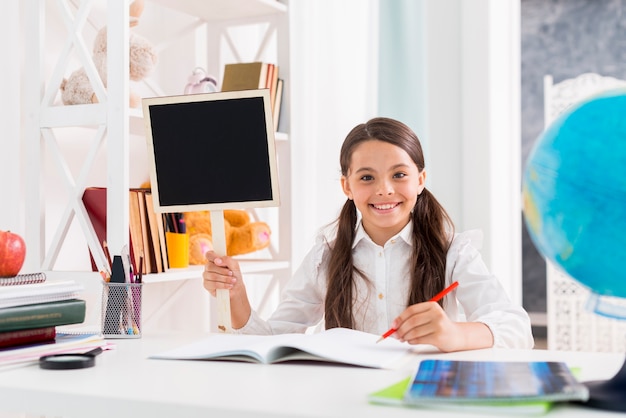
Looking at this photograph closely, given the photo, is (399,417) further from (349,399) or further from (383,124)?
(383,124)

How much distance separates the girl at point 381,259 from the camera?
5.54 feet

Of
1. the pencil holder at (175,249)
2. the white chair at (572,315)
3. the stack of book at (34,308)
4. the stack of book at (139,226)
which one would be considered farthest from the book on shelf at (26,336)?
the white chair at (572,315)

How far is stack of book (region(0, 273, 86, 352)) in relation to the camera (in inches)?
42.0

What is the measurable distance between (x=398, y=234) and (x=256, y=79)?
0.77 metres

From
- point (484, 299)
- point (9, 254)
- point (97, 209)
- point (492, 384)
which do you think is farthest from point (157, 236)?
point (492, 384)

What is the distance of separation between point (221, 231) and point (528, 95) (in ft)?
14.9

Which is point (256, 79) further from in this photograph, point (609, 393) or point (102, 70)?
point (609, 393)

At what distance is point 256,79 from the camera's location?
7.52 ft

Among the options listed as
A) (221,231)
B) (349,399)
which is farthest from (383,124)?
(349,399)

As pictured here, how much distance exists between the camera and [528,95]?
546 cm

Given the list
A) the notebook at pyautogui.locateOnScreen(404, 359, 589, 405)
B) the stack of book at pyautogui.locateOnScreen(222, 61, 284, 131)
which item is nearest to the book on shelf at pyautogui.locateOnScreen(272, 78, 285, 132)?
the stack of book at pyautogui.locateOnScreen(222, 61, 284, 131)

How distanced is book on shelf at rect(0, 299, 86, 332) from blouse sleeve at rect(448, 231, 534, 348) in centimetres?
70

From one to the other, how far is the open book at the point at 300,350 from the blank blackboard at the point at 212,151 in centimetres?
28

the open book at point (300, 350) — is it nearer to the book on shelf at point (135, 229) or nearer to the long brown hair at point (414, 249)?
the long brown hair at point (414, 249)
